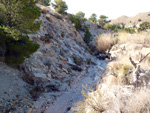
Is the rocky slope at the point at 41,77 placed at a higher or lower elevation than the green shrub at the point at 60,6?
lower

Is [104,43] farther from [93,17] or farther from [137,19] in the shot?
[137,19]

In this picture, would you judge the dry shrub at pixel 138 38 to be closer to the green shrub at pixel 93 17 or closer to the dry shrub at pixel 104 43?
the dry shrub at pixel 104 43

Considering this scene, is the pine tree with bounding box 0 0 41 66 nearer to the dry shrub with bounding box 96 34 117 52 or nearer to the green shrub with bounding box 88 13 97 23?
the dry shrub with bounding box 96 34 117 52

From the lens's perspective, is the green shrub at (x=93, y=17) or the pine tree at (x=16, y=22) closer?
the pine tree at (x=16, y=22)

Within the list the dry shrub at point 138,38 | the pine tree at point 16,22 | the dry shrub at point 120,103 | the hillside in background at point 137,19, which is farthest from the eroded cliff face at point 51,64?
the hillside in background at point 137,19

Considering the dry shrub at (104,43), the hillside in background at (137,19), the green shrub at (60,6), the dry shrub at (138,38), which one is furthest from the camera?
the hillside in background at (137,19)

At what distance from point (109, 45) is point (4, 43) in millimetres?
12251

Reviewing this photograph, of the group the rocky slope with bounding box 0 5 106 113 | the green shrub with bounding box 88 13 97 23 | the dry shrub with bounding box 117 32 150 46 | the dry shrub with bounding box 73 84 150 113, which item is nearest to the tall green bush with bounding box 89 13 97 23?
the green shrub with bounding box 88 13 97 23

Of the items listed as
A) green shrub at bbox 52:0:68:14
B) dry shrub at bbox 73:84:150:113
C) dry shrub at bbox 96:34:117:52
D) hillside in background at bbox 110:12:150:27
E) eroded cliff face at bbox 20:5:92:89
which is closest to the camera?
dry shrub at bbox 73:84:150:113

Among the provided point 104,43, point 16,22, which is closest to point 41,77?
point 16,22

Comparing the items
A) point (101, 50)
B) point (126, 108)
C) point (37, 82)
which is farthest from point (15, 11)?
point (101, 50)

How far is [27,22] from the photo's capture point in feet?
13.8

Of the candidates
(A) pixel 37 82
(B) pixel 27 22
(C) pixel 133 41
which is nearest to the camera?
(B) pixel 27 22

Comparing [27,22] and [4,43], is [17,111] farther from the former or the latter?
[27,22]
